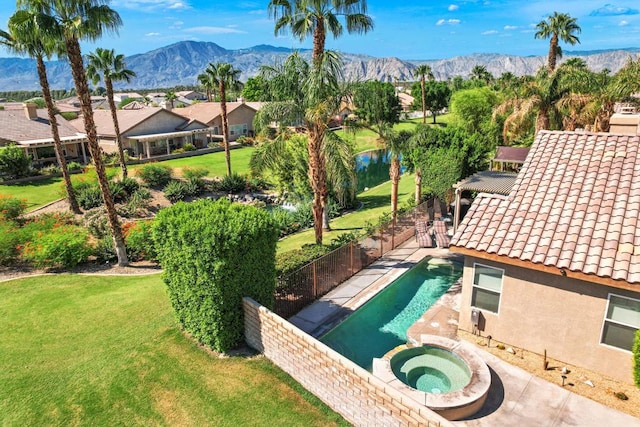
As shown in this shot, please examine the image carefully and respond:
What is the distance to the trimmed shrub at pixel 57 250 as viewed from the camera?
625 inches

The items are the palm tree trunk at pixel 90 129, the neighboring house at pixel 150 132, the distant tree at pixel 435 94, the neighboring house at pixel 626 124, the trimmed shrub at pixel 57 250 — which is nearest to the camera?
the neighboring house at pixel 626 124

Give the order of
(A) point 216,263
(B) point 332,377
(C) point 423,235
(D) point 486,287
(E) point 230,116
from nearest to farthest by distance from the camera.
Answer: (B) point 332,377 → (A) point 216,263 → (D) point 486,287 → (C) point 423,235 → (E) point 230,116

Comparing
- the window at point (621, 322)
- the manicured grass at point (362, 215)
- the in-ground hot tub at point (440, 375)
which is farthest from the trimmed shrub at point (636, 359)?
the manicured grass at point (362, 215)

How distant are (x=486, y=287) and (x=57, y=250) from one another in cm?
1576

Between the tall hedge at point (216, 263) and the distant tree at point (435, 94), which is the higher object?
the distant tree at point (435, 94)

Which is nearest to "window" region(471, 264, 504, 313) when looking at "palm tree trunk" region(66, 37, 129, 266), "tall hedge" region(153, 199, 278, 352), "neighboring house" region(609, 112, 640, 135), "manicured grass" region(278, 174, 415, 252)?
"tall hedge" region(153, 199, 278, 352)

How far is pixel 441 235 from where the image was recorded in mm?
18797

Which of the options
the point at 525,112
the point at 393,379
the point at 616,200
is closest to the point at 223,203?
the point at 393,379

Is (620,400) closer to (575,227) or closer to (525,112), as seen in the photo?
(575,227)

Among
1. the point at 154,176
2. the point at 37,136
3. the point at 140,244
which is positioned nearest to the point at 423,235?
the point at 140,244

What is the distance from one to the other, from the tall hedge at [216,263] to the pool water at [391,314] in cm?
296

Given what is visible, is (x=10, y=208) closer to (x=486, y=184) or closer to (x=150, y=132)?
(x=486, y=184)

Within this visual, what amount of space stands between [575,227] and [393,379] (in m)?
5.69

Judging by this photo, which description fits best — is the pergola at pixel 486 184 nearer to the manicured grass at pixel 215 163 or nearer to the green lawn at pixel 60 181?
the green lawn at pixel 60 181
